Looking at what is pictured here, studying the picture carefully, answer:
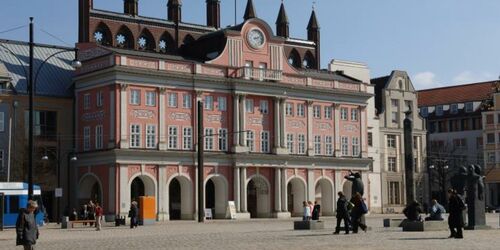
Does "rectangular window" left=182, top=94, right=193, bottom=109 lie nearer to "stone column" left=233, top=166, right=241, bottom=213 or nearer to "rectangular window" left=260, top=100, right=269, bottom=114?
"stone column" left=233, top=166, right=241, bottom=213

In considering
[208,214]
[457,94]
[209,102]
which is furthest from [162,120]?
[457,94]

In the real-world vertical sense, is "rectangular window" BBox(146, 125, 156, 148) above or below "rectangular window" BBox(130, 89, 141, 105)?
below

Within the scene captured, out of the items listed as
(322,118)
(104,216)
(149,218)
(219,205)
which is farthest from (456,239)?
(322,118)

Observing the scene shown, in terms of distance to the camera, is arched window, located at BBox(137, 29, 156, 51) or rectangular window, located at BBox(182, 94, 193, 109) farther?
arched window, located at BBox(137, 29, 156, 51)

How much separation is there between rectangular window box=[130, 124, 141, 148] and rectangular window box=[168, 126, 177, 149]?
302cm

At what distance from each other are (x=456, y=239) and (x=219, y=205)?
160 ft

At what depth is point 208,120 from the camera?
7794 centimetres

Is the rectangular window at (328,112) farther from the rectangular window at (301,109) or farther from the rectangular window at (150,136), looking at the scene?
the rectangular window at (150,136)

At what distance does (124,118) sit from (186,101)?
6750 mm

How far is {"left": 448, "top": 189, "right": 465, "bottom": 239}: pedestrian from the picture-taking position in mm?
31916

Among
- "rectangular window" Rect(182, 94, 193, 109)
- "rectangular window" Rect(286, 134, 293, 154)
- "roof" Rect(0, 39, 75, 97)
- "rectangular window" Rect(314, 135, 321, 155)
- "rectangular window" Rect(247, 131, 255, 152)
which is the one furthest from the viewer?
"rectangular window" Rect(314, 135, 321, 155)

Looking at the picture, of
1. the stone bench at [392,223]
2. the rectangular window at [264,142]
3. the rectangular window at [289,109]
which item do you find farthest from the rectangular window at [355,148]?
the stone bench at [392,223]

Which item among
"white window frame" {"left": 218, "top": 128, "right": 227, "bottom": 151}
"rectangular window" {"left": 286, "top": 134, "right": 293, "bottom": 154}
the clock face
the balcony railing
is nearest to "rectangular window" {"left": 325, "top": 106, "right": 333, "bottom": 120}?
"rectangular window" {"left": 286, "top": 134, "right": 293, "bottom": 154}

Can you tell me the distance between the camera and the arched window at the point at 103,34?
286ft
